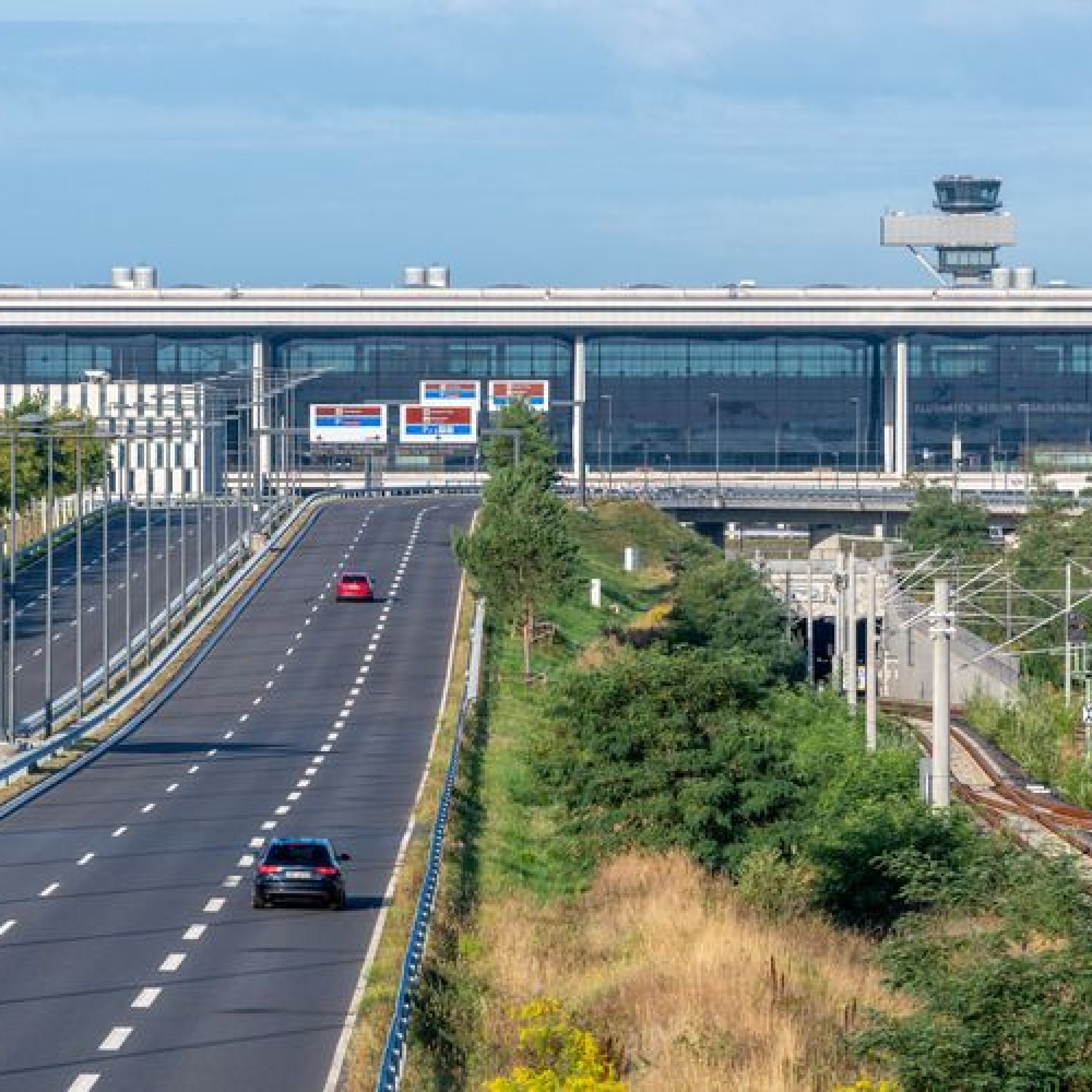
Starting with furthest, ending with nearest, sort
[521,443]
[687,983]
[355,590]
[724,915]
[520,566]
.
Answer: [521,443]
[355,590]
[520,566]
[724,915]
[687,983]

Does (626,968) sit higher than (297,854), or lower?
lower

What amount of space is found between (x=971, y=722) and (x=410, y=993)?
74.5m

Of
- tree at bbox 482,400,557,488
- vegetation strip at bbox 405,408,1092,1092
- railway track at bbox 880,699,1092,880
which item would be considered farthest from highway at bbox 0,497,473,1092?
tree at bbox 482,400,557,488

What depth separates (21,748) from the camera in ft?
223

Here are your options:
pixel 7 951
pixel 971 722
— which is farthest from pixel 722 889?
pixel 971 722

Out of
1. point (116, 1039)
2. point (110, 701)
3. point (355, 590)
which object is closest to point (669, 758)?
point (116, 1039)

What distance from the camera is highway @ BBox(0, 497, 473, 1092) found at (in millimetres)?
30812

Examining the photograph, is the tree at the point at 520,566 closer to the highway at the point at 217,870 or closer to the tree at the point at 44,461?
the highway at the point at 217,870

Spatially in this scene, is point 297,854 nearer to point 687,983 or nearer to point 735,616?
point 687,983

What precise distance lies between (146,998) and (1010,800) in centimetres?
4613

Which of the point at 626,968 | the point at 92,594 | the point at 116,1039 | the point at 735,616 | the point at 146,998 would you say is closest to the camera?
the point at 116,1039

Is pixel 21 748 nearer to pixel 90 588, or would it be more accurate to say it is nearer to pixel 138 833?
pixel 138 833

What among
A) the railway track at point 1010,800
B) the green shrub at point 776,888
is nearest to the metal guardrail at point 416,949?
the green shrub at point 776,888

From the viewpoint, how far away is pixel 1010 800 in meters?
76.6
